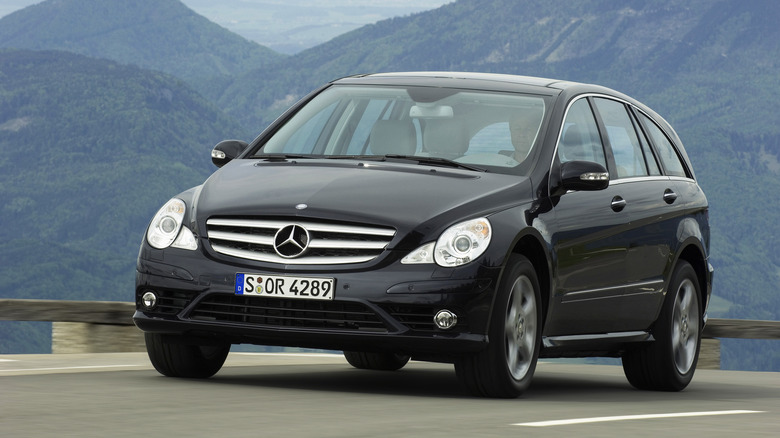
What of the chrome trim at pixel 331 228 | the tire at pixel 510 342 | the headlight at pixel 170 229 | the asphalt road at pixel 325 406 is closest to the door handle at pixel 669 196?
the asphalt road at pixel 325 406

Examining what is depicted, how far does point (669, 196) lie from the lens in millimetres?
9484

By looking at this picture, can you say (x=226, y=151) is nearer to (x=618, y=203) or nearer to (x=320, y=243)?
(x=320, y=243)

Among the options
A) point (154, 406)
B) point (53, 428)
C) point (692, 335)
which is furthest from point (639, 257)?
point (53, 428)

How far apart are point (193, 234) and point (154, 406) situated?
1249 mm

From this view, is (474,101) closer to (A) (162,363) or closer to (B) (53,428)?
(A) (162,363)

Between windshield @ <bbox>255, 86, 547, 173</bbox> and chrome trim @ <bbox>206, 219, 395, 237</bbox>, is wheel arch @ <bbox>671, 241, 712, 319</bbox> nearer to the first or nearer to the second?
windshield @ <bbox>255, 86, 547, 173</bbox>

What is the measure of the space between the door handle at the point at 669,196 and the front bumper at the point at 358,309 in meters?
2.86

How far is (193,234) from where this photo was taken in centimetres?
713

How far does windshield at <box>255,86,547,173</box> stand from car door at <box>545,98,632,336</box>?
26 centimetres

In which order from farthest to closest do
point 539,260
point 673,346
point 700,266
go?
point 700,266 < point 673,346 < point 539,260

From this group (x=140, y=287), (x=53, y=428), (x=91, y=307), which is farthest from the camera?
(x=91, y=307)

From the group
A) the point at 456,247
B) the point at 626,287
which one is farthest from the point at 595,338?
the point at 456,247

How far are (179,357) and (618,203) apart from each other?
272 cm

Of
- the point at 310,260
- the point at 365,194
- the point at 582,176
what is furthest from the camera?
the point at 582,176
